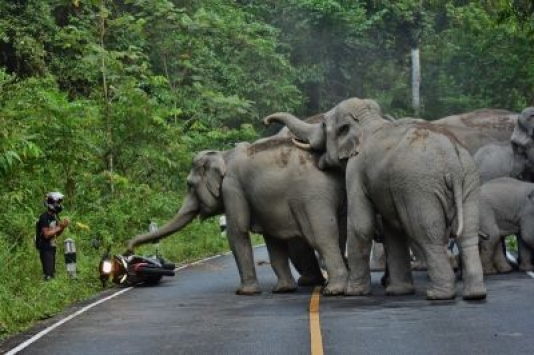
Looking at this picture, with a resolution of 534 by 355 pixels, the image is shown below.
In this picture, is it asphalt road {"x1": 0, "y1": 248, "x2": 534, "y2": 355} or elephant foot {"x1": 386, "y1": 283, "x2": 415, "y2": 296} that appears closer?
asphalt road {"x1": 0, "y1": 248, "x2": 534, "y2": 355}

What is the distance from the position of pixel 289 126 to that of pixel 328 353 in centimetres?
827

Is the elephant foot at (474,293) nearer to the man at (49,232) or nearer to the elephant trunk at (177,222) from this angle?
the elephant trunk at (177,222)

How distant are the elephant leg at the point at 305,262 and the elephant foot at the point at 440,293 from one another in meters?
4.08

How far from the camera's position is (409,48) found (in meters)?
56.8

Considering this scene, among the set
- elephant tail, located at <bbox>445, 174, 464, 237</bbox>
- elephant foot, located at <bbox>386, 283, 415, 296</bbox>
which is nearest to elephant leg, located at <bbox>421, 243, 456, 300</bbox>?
elephant tail, located at <bbox>445, 174, 464, 237</bbox>

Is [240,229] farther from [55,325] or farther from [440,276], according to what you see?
[55,325]

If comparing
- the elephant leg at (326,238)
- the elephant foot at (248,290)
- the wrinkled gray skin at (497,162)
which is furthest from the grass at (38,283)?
the wrinkled gray skin at (497,162)

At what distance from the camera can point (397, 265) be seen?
17250mm

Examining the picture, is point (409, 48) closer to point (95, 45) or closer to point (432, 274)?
point (95, 45)

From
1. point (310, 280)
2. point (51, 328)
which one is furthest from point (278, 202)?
point (51, 328)

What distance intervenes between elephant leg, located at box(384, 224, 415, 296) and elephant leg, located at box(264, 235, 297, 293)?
183 centimetres

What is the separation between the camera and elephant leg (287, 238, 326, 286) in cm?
1978

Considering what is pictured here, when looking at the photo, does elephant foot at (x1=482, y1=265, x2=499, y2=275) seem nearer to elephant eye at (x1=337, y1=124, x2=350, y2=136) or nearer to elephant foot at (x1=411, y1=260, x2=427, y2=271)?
elephant foot at (x1=411, y1=260, x2=427, y2=271)

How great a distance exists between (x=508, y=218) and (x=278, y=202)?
14.4 feet
